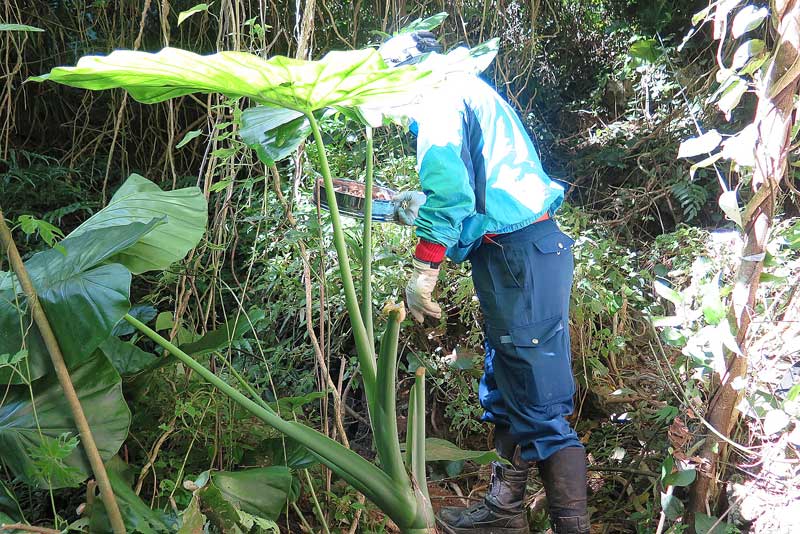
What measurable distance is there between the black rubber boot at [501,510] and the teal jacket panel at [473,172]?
2.32 feet

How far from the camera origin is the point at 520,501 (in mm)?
2273

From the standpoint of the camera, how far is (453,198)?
1940mm

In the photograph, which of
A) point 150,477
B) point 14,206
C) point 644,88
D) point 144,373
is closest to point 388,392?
point 144,373

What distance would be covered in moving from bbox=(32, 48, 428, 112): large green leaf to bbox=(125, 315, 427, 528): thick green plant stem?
0.51 m

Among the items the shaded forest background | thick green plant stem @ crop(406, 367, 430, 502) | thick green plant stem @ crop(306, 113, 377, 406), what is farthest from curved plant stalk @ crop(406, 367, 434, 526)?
the shaded forest background

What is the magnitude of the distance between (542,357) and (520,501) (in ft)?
1.68

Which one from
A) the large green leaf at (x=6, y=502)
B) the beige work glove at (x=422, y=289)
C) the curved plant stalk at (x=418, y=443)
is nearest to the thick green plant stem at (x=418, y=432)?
the curved plant stalk at (x=418, y=443)

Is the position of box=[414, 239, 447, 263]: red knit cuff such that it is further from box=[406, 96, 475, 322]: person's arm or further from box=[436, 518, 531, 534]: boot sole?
box=[436, 518, 531, 534]: boot sole

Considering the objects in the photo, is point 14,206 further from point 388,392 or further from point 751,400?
point 751,400

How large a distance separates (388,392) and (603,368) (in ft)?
4.52

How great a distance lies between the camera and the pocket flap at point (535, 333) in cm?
208

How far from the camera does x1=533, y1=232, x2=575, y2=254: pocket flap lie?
6.88ft

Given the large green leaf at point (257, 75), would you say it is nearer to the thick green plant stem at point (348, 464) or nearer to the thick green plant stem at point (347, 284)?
the thick green plant stem at point (347, 284)

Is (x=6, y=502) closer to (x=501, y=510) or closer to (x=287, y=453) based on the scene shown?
(x=287, y=453)
